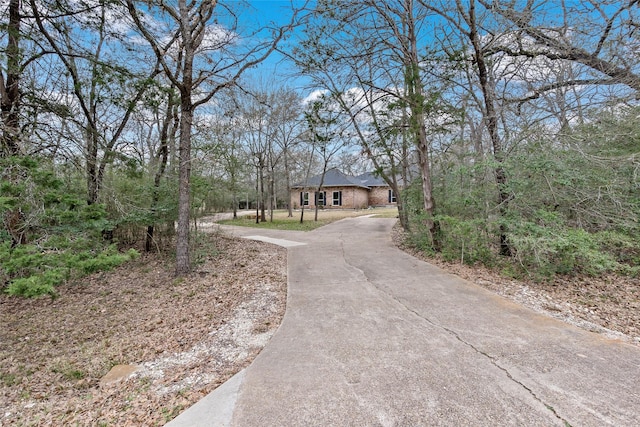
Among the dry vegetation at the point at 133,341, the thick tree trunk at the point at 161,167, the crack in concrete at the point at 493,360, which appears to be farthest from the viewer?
the thick tree trunk at the point at 161,167

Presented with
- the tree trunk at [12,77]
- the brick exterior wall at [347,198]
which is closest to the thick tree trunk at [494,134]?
the tree trunk at [12,77]

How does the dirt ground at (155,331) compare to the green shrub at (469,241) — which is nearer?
the dirt ground at (155,331)

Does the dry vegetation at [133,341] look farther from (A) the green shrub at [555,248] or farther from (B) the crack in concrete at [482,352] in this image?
(A) the green shrub at [555,248]

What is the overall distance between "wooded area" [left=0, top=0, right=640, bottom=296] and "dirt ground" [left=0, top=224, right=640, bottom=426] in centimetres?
64

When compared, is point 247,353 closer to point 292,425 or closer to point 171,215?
point 292,425

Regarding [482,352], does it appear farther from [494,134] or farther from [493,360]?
[494,134]

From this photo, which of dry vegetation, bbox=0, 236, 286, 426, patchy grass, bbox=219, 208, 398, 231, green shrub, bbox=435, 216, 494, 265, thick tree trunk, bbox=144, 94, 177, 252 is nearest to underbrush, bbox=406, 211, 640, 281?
green shrub, bbox=435, 216, 494, 265

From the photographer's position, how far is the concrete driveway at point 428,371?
6.66 ft

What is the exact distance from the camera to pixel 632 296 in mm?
4383

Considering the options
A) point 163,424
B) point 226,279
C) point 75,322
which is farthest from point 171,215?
point 163,424

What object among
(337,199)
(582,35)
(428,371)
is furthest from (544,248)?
(337,199)

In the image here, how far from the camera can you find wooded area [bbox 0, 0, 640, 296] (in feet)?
14.5

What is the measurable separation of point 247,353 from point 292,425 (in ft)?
4.20

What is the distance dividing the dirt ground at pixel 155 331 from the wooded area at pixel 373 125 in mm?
644
